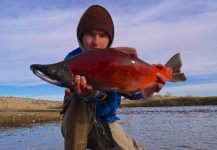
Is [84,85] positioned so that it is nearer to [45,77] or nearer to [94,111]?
[45,77]

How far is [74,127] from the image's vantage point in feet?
17.6

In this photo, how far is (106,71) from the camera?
153 inches

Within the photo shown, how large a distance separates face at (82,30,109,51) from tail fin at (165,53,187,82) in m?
1.52

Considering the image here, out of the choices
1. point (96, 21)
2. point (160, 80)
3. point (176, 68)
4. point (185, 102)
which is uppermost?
point (96, 21)

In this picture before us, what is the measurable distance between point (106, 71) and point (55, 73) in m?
0.64

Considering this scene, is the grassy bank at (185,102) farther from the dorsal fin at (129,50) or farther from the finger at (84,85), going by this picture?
the finger at (84,85)

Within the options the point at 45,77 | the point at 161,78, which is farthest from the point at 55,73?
the point at 161,78

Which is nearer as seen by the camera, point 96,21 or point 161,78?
point 161,78

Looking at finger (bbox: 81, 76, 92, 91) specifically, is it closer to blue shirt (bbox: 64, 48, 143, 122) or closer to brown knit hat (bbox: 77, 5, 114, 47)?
blue shirt (bbox: 64, 48, 143, 122)

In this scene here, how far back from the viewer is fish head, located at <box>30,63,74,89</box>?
3834 mm

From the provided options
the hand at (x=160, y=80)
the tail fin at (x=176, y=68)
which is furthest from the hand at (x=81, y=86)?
the tail fin at (x=176, y=68)

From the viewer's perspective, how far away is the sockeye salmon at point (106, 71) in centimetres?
386

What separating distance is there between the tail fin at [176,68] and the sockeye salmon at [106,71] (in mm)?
189

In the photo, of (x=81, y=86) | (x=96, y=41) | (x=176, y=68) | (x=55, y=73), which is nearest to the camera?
(x=55, y=73)
